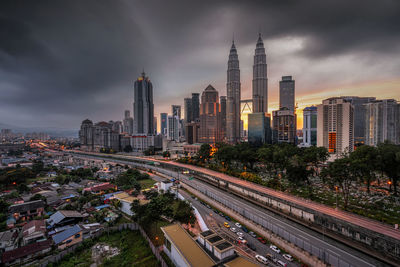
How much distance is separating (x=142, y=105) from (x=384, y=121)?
170 meters

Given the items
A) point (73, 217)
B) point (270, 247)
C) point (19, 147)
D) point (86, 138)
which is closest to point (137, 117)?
point (86, 138)

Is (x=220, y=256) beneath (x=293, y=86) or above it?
beneath

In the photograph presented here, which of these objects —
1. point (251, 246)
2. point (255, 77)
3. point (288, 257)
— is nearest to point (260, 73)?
point (255, 77)

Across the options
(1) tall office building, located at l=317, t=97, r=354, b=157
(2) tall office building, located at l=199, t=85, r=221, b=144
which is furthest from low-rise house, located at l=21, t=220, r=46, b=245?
(2) tall office building, located at l=199, t=85, r=221, b=144

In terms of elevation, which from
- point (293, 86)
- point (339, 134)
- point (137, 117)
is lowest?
point (339, 134)

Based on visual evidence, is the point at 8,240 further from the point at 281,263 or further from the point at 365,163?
the point at 365,163

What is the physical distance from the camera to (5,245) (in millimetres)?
21172

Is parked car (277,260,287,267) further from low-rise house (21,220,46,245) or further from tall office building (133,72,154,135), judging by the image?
tall office building (133,72,154,135)

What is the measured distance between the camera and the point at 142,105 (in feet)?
583

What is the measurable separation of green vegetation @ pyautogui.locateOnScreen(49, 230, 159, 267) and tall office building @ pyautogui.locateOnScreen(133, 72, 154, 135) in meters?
157

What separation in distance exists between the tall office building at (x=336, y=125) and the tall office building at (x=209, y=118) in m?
69.1

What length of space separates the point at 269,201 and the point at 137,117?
164873 mm

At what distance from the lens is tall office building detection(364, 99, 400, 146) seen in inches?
3295

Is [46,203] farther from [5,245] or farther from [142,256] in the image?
[142,256]
